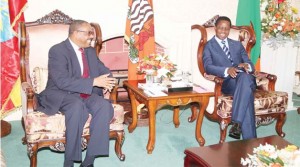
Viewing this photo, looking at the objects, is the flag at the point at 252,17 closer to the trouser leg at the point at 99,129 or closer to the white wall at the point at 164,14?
the white wall at the point at 164,14

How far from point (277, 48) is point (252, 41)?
87 cm

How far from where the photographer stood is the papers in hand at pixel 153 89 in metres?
3.69

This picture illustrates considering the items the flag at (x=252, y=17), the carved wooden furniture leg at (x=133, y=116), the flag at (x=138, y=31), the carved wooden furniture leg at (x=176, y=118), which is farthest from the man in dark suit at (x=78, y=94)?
the flag at (x=252, y=17)

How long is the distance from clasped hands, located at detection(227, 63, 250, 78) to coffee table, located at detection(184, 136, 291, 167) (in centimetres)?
116

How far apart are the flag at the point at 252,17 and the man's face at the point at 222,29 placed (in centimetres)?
88

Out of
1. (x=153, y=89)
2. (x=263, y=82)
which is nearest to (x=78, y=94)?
(x=153, y=89)

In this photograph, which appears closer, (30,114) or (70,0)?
(30,114)

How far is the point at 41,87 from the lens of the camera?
12.3 feet

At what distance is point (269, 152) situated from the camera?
233 cm

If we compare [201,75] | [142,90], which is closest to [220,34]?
[201,75]

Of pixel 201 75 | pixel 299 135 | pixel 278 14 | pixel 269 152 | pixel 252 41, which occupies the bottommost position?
pixel 299 135

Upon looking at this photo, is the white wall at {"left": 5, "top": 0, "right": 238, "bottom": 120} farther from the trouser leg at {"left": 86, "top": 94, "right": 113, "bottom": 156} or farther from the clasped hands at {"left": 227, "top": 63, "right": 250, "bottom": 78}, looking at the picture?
the trouser leg at {"left": 86, "top": 94, "right": 113, "bottom": 156}

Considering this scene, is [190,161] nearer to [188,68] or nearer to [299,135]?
[299,135]

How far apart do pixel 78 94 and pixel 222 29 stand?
75.5 inches
